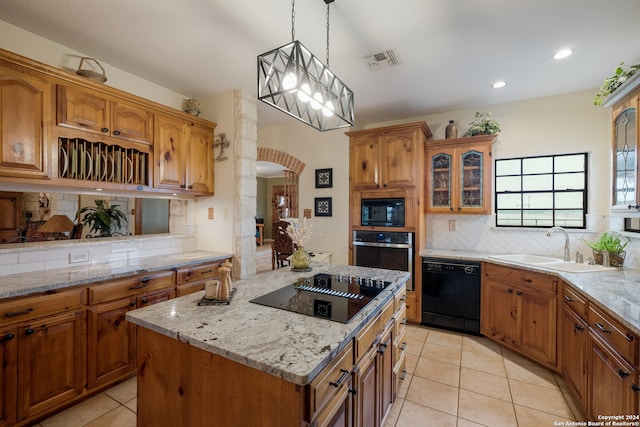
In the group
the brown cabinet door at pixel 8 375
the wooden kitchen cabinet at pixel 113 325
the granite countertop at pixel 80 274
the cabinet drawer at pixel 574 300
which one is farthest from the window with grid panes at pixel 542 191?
the brown cabinet door at pixel 8 375

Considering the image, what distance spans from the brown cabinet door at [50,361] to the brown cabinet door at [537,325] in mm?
3570

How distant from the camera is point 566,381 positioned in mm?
2150

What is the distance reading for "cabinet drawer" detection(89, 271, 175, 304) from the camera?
1980mm

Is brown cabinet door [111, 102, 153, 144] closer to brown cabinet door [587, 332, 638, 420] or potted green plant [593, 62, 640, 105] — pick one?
brown cabinet door [587, 332, 638, 420]

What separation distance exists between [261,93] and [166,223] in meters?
2.62

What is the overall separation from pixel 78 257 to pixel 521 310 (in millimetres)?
3942

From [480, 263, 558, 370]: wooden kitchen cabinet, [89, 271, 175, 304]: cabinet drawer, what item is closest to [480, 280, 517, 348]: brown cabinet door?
[480, 263, 558, 370]: wooden kitchen cabinet

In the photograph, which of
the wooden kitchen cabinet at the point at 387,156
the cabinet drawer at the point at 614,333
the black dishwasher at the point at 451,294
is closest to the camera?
the cabinet drawer at the point at 614,333

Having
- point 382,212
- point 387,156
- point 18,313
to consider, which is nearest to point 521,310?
point 382,212

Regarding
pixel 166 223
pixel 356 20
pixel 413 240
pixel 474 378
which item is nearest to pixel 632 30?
pixel 356 20

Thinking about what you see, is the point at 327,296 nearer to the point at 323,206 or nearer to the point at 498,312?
the point at 498,312

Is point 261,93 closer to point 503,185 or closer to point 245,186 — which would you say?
point 245,186

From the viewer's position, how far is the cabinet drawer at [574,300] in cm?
179

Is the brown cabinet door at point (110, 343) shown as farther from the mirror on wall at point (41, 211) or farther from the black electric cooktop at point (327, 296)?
the black electric cooktop at point (327, 296)
